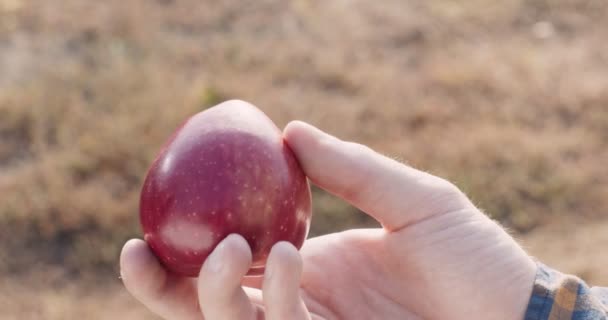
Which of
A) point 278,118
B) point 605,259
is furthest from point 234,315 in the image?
point 278,118

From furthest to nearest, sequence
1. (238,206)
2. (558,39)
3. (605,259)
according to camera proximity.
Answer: (558,39) < (605,259) < (238,206)

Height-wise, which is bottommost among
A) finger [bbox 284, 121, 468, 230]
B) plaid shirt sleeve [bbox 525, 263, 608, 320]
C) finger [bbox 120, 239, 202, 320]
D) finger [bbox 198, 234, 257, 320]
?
finger [bbox 120, 239, 202, 320]

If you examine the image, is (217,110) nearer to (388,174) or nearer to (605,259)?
(388,174)

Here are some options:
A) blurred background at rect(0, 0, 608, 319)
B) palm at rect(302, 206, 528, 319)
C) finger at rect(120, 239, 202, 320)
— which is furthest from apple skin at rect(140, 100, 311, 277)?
blurred background at rect(0, 0, 608, 319)

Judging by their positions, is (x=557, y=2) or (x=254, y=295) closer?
(x=254, y=295)

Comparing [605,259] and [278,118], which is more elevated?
[278,118]

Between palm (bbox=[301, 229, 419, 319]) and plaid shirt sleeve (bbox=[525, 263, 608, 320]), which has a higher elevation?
plaid shirt sleeve (bbox=[525, 263, 608, 320])

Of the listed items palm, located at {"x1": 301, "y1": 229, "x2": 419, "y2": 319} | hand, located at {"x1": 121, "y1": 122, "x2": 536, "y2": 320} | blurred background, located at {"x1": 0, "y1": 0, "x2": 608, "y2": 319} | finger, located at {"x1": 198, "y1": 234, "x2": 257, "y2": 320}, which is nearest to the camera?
finger, located at {"x1": 198, "y1": 234, "x2": 257, "y2": 320}

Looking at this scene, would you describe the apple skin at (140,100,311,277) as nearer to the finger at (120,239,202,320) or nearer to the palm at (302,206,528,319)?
the finger at (120,239,202,320)
